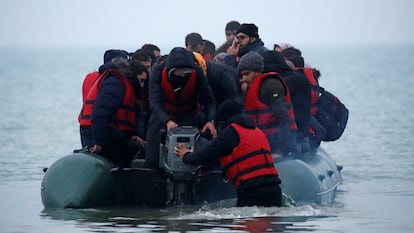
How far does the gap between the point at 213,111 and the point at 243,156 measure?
4.33 ft

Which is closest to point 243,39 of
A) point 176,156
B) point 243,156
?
point 176,156

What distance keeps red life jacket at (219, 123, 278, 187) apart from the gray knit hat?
1.33m

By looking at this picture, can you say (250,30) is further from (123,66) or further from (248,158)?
(248,158)

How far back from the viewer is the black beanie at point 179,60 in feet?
59.2

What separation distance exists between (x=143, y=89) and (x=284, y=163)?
73.7 inches

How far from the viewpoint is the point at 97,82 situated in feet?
61.9

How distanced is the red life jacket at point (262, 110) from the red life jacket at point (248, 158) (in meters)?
1.31

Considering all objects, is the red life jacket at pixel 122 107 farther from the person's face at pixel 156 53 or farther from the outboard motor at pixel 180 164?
the person's face at pixel 156 53

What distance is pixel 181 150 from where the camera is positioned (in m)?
17.6

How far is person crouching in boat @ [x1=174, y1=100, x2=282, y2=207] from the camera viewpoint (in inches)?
672

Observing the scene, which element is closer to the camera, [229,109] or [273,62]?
[229,109]

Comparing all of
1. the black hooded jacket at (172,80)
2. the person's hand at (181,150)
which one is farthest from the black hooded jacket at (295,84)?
the person's hand at (181,150)

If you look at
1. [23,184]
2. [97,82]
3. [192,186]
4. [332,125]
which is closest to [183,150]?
[192,186]

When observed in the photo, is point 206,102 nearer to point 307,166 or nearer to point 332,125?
point 307,166
